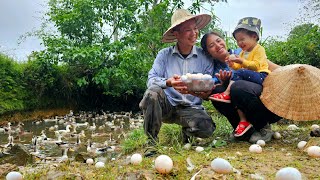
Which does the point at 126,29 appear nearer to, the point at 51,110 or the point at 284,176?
the point at 51,110

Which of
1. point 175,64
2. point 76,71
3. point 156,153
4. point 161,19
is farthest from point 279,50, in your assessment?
point 76,71

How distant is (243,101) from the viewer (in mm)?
3475

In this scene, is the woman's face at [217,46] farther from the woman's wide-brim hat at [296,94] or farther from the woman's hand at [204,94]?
the woman's wide-brim hat at [296,94]

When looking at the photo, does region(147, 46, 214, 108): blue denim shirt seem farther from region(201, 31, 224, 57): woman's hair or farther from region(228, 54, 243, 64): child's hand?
region(228, 54, 243, 64): child's hand

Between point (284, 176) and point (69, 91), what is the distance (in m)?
Answer: 10.5

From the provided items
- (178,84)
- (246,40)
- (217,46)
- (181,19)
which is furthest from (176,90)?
(246,40)

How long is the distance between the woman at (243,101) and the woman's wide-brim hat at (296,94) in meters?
0.16

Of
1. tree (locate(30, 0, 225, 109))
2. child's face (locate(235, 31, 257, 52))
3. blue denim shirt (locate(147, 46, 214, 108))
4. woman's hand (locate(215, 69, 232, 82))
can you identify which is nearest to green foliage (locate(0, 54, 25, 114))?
tree (locate(30, 0, 225, 109))

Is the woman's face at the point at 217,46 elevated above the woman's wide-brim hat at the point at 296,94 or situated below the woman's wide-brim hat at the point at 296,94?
above

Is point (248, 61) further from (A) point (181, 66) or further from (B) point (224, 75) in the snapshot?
(A) point (181, 66)

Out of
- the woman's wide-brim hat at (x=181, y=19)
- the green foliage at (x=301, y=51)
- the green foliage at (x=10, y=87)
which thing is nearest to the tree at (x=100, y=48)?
the green foliage at (x=10, y=87)

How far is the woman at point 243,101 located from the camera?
3.46m

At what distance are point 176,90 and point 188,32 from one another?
2.21 feet

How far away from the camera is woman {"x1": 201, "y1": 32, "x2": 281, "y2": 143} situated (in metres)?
3.46
